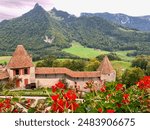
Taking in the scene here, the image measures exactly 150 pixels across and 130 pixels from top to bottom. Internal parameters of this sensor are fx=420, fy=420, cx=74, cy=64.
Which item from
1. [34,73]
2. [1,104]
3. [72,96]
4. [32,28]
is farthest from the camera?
[32,28]

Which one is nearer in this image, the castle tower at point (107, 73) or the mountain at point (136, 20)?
the castle tower at point (107, 73)

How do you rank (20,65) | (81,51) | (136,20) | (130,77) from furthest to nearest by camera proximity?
(136,20) → (81,51) → (20,65) → (130,77)

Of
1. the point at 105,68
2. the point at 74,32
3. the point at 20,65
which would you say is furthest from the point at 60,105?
the point at 74,32

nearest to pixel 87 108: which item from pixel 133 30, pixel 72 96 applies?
pixel 72 96

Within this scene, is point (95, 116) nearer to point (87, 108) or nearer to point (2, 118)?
point (87, 108)

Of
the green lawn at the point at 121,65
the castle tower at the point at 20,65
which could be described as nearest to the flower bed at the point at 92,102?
the castle tower at the point at 20,65

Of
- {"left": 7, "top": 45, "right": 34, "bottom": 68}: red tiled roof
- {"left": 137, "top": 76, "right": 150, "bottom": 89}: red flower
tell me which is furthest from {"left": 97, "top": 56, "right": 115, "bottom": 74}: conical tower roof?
{"left": 137, "top": 76, "right": 150, "bottom": 89}: red flower

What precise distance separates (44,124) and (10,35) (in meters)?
23.7

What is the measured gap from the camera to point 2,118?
2631 mm

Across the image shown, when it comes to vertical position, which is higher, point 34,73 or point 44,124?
point 44,124

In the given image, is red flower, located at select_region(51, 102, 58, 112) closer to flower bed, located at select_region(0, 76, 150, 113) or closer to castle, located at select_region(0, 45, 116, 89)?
Answer: flower bed, located at select_region(0, 76, 150, 113)

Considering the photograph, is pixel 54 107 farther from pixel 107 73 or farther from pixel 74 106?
pixel 107 73

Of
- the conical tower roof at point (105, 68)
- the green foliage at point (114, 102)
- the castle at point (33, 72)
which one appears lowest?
the conical tower roof at point (105, 68)

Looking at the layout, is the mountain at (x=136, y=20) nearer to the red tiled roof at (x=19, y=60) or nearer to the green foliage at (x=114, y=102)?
the red tiled roof at (x=19, y=60)
